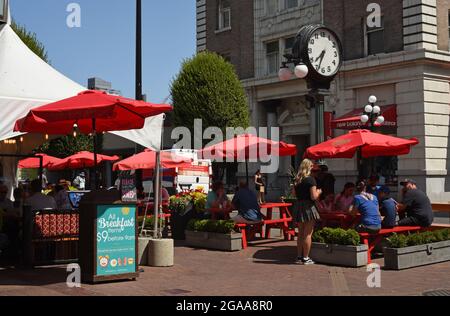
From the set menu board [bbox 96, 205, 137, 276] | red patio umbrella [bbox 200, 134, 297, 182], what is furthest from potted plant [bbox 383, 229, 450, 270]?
red patio umbrella [bbox 200, 134, 297, 182]

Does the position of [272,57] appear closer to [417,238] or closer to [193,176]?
[193,176]

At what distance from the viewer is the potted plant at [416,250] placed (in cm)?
951

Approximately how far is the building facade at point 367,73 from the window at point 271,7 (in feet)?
0.18

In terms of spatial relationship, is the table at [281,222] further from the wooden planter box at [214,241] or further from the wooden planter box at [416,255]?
the wooden planter box at [416,255]

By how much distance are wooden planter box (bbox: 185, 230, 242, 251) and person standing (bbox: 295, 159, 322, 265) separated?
78.4 inches

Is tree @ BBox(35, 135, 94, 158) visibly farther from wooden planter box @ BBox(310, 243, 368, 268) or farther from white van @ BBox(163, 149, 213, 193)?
wooden planter box @ BBox(310, 243, 368, 268)

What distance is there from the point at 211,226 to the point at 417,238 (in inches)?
170

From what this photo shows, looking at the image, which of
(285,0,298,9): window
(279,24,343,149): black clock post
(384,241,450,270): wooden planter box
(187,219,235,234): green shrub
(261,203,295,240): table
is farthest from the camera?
(285,0,298,9): window

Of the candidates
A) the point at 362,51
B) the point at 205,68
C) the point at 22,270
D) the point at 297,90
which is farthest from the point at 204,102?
the point at 22,270

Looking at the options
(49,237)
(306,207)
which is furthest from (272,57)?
(49,237)

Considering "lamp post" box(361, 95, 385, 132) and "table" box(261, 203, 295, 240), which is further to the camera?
"lamp post" box(361, 95, 385, 132)

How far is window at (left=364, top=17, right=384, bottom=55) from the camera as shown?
27234 millimetres

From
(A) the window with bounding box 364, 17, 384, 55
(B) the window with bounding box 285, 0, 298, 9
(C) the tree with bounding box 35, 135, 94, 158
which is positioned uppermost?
(B) the window with bounding box 285, 0, 298, 9
